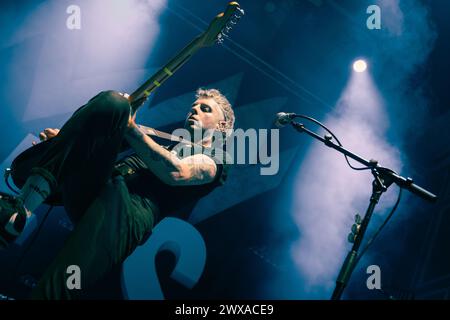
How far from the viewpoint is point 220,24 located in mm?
2928

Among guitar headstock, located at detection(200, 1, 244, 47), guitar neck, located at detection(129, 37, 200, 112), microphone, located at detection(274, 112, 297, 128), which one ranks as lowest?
guitar neck, located at detection(129, 37, 200, 112)

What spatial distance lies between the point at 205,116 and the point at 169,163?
2.90ft

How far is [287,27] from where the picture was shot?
559 centimetres

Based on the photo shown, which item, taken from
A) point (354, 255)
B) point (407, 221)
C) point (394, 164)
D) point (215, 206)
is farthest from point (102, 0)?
point (407, 221)

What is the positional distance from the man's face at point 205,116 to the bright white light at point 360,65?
3302mm

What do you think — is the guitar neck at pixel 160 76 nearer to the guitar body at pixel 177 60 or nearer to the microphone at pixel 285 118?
the guitar body at pixel 177 60

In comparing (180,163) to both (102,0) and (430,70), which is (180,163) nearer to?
(102,0)

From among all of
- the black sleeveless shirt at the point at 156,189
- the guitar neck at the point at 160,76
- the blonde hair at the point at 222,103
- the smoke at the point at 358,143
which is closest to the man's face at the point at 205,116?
the blonde hair at the point at 222,103

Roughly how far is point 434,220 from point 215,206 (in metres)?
3.48

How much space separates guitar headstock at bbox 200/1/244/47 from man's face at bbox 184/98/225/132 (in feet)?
1.57

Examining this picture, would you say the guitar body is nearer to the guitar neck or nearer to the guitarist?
the guitar neck

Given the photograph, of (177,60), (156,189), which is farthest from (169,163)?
(177,60)

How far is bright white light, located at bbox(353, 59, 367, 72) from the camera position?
577cm

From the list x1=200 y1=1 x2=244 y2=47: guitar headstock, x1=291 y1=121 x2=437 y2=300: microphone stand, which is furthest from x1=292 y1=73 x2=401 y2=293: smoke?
x1=200 y1=1 x2=244 y2=47: guitar headstock
